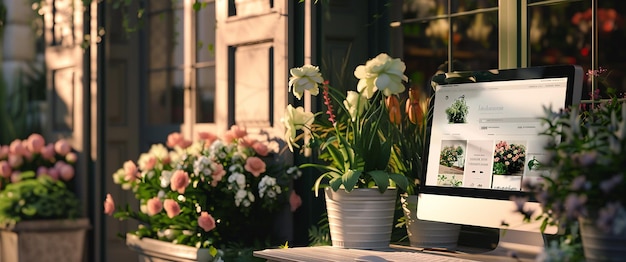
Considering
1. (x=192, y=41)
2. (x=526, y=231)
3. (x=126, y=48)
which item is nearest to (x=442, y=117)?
(x=526, y=231)

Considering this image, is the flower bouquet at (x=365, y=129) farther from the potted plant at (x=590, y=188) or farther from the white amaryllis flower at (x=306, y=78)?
the potted plant at (x=590, y=188)

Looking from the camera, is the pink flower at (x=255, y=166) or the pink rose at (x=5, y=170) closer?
the pink flower at (x=255, y=166)

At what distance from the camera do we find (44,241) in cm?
505

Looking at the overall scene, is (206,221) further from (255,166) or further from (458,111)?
(458,111)

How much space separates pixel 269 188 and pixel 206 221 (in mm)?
262

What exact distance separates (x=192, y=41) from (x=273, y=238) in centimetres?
125

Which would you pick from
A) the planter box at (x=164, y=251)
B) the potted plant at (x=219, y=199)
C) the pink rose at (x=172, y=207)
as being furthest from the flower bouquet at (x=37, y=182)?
the pink rose at (x=172, y=207)

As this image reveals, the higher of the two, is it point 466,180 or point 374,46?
point 374,46

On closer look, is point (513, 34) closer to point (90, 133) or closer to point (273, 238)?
point (273, 238)

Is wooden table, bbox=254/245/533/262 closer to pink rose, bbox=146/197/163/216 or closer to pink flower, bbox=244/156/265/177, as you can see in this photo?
pink flower, bbox=244/156/265/177

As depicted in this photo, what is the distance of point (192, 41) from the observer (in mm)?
4785

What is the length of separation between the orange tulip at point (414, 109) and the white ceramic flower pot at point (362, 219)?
11.5 inches

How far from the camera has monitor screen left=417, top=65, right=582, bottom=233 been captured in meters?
2.63

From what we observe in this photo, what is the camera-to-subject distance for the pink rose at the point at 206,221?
370 cm
